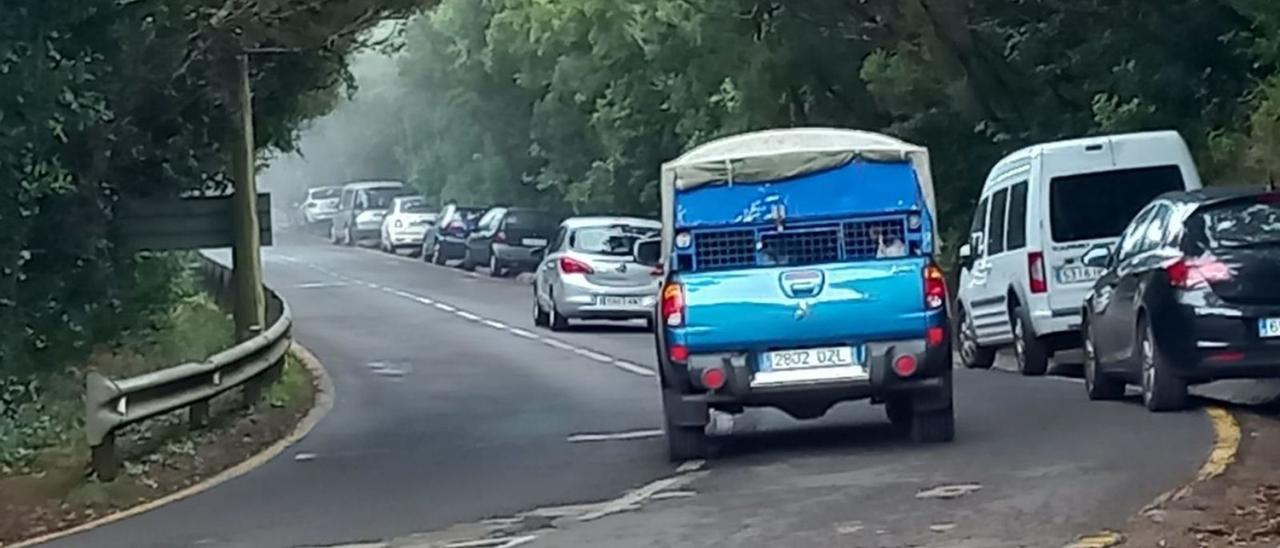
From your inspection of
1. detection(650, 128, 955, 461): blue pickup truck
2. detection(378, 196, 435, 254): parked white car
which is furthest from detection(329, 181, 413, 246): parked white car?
detection(650, 128, 955, 461): blue pickup truck

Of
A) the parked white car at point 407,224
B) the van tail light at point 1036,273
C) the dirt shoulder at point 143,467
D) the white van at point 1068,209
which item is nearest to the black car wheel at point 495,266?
the parked white car at point 407,224

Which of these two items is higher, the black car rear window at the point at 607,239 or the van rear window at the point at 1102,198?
the van rear window at the point at 1102,198

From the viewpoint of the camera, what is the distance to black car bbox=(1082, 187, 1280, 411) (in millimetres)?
15312

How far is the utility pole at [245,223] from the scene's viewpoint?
2245cm

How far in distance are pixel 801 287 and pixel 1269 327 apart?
124 inches

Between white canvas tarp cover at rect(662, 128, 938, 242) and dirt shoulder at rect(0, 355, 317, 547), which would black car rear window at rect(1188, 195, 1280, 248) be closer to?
white canvas tarp cover at rect(662, 128, 938, 242)

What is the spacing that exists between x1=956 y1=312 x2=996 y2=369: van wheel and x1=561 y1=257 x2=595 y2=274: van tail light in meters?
8.64

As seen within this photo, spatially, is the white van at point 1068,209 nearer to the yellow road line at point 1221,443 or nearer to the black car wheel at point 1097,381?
the black car wheel at point 1097,381

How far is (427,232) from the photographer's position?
58.1 metres

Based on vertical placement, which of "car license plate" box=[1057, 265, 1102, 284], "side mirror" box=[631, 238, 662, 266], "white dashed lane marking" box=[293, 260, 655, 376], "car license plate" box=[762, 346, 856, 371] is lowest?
"white dashed lane marking" box=[293, 260, 655, 376]

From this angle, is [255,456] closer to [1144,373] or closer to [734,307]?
[734,307]

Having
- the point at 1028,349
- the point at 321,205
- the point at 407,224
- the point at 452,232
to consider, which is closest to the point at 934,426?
the point at 1028,349

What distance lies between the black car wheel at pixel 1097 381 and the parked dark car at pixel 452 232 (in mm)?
34334

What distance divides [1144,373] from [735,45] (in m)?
22.9
